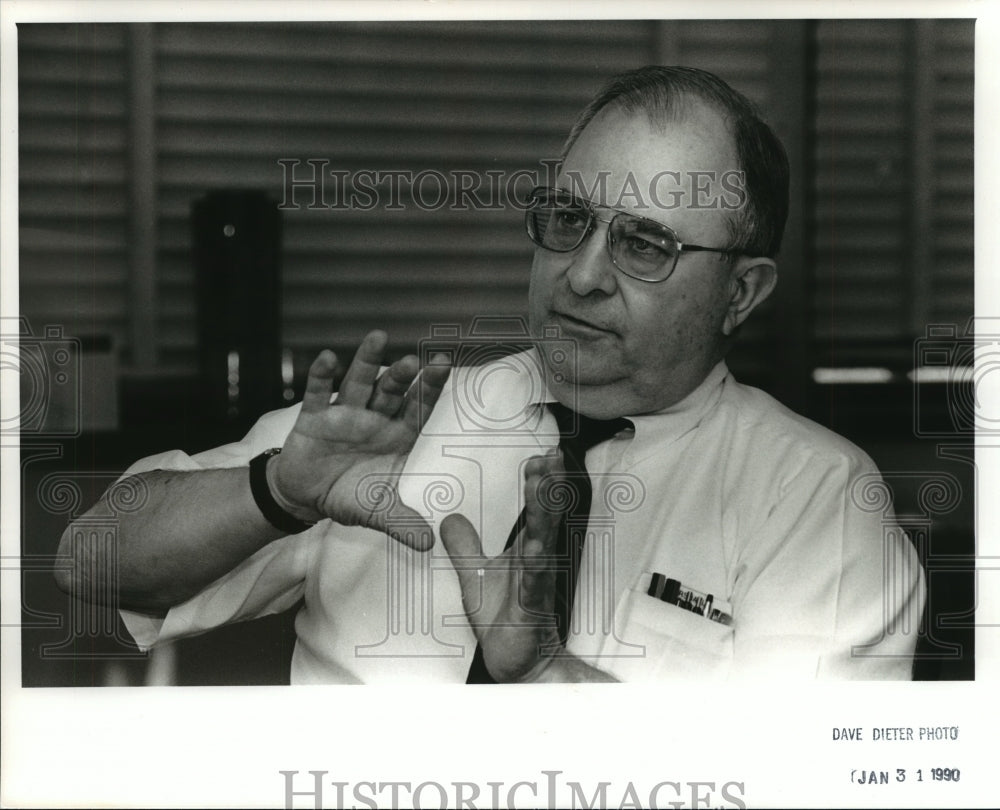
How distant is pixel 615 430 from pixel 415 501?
1.94 ft

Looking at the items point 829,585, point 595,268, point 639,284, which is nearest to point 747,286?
point 639,284

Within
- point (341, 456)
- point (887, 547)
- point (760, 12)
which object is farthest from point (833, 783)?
point (760, 12)

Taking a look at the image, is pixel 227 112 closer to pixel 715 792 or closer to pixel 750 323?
pixel 750 323

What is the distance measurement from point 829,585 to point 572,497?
76cm

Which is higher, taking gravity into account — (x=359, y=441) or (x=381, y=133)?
(x=381, y=133)

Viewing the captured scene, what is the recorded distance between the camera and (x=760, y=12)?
10.8 ft

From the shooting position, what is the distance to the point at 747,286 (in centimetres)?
324

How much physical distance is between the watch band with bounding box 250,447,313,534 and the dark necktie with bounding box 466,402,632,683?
1.94ft

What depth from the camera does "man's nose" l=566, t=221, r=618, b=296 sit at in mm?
3160
